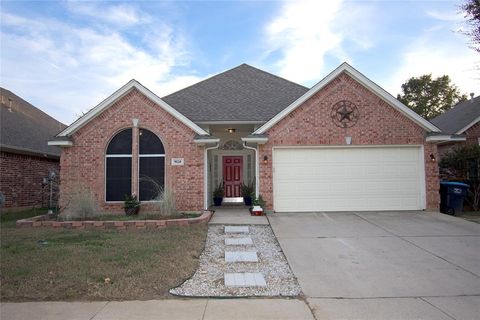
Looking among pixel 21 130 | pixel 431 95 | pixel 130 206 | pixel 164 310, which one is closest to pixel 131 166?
pixel 130 206

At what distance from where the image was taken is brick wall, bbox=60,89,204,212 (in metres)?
11.9

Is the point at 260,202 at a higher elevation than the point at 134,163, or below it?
below

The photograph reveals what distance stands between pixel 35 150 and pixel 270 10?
38.1 ft

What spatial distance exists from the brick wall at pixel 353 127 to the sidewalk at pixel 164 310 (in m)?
7.66

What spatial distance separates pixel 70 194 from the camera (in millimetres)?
11883

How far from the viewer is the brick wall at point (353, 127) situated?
39.9 feet

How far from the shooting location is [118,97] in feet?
39.5

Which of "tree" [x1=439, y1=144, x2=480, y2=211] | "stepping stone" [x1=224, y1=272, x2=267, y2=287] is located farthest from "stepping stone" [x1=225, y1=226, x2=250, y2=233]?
"tree" [x1=439, y1=144, x2=480, y2=211]

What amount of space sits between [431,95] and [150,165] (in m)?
34.0

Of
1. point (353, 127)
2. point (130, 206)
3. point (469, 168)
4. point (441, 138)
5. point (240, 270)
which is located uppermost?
point (353, 127)

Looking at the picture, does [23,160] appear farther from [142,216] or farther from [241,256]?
[241,256]

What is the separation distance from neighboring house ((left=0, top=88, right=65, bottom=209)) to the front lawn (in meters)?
5.63

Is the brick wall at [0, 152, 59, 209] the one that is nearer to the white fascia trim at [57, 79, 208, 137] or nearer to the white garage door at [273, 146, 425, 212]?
the white fascia trim at [57, 79, 208, 137]

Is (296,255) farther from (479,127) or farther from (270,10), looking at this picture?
(479,127)
